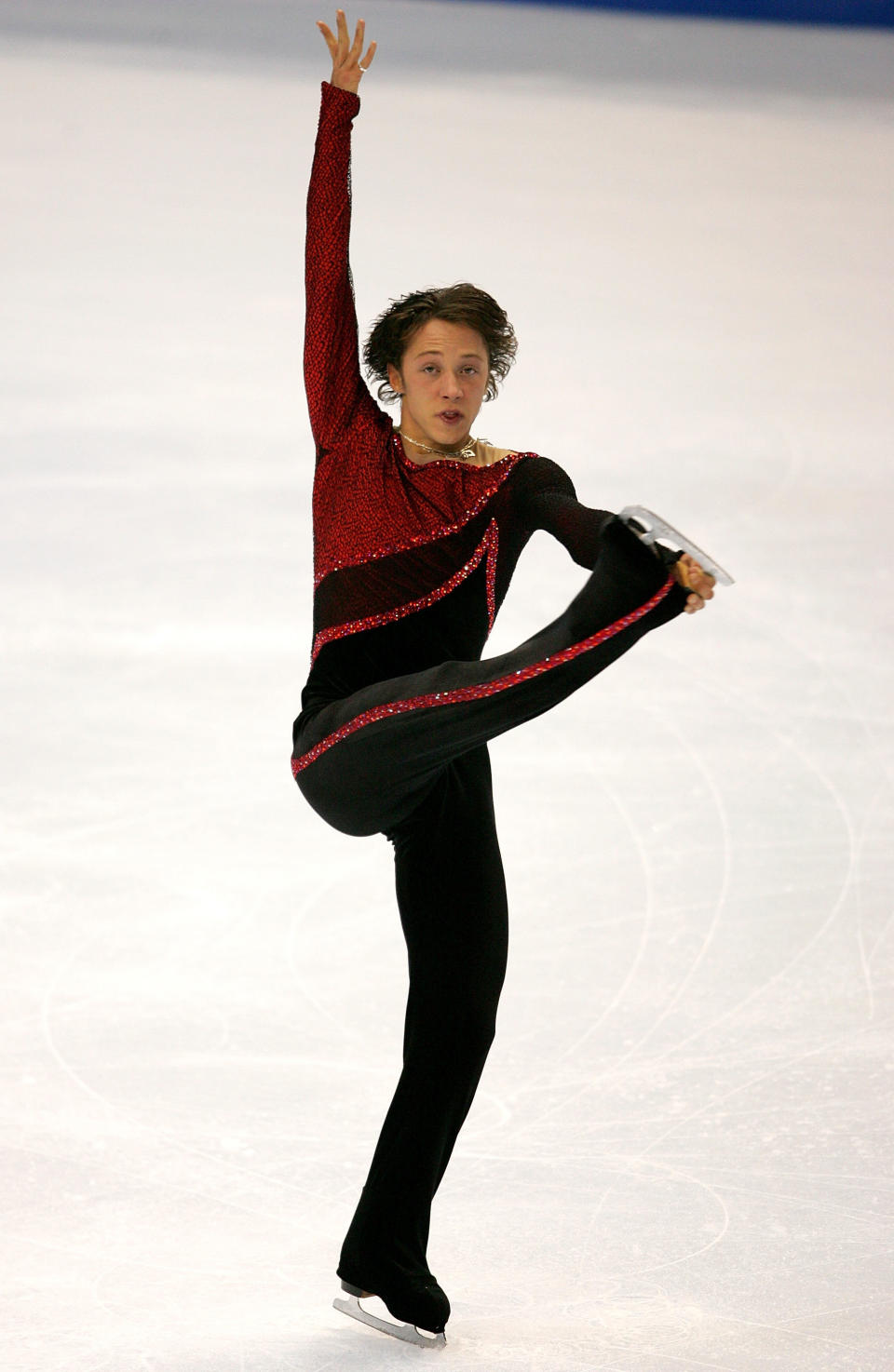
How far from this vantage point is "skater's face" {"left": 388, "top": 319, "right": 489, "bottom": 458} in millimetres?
2602

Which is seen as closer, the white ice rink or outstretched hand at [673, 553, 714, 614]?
outstretched hand at [673, 553, 714, 614]

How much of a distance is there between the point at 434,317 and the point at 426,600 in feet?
1.39

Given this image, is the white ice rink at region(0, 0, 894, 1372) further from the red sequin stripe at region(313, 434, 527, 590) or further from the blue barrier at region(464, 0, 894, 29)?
the blue barrier at region(464, 0, 894, 29)

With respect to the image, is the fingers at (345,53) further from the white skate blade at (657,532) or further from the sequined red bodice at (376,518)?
the white skate blade at (657,532)

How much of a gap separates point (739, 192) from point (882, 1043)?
608cm

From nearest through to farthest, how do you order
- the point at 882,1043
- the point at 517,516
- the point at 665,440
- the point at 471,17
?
the point at 517,516 → the point at 882,1043 → the point at 665,440 → the point at 471,17

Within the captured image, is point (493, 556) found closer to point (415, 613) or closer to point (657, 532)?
point (415, 613)

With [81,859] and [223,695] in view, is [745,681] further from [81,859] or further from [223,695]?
[81,859]

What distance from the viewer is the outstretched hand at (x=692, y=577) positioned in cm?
216

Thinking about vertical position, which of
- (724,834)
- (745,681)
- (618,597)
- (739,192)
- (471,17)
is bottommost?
(724,834)

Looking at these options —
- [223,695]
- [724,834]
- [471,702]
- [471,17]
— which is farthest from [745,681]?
[471,17]

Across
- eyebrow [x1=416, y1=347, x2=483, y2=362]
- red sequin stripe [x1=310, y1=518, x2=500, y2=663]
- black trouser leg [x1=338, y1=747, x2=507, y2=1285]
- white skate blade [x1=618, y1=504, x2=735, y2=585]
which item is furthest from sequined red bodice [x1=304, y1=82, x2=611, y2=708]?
white skate blade [x1=618, y1=504, x2=735, y2=585]

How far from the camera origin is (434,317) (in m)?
2.63

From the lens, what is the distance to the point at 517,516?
101 inches
